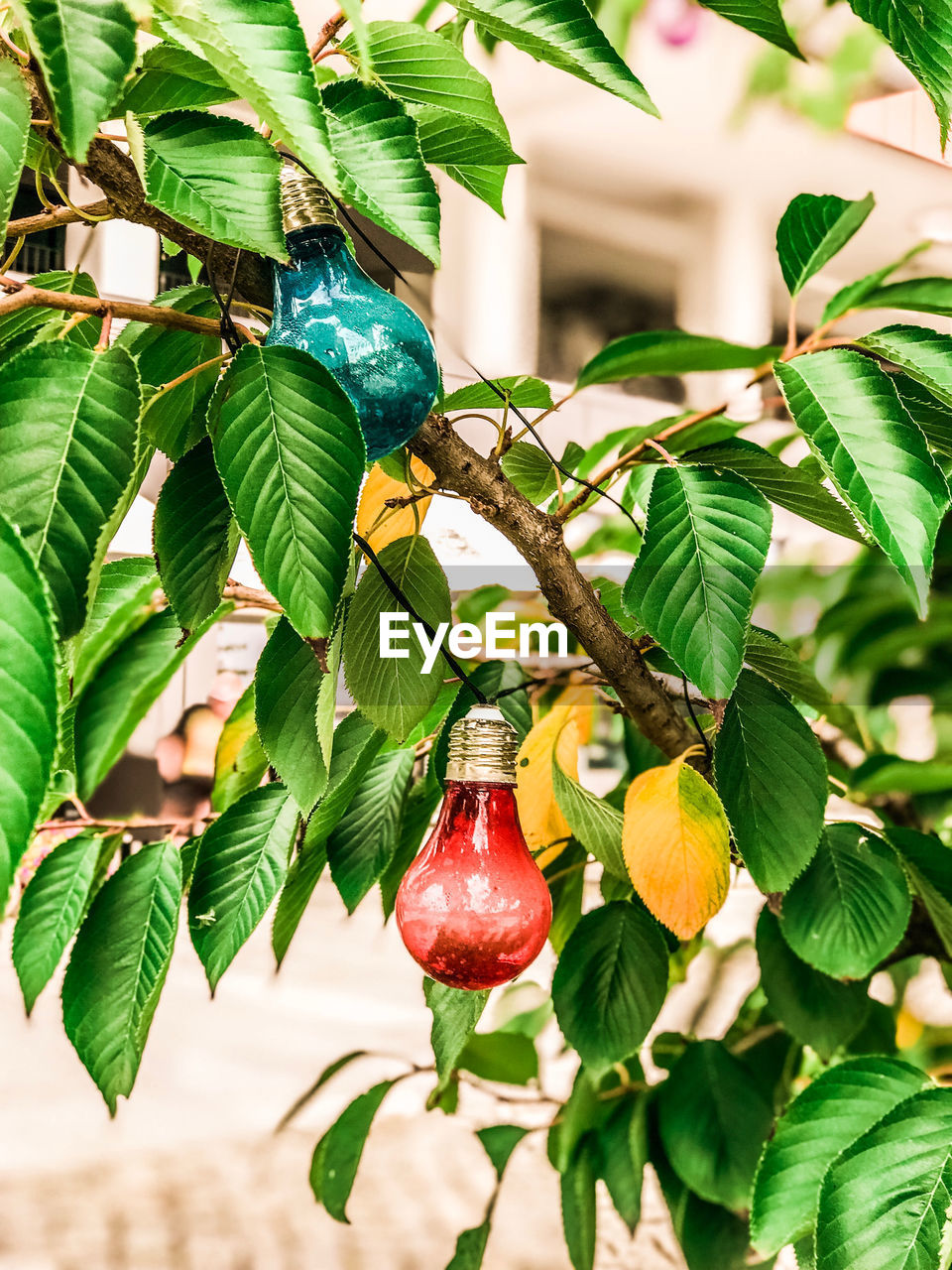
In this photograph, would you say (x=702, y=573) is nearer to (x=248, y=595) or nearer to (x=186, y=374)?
(x=186, y=374)

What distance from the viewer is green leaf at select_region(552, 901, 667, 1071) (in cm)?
42

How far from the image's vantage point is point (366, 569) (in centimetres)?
30

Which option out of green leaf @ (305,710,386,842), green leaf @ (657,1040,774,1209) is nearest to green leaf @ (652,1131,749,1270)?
green leaf @ (657,1040,774,1209)

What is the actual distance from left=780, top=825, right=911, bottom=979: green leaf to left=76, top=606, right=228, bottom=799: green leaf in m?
0.25

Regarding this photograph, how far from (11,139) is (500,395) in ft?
0.61

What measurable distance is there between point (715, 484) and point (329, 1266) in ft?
3.90

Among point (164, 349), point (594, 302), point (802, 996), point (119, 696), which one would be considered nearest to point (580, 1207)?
point (802, 996)

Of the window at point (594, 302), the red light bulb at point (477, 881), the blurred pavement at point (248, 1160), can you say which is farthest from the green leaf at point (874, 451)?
the window at point (594, 302)

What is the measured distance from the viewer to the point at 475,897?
26 cm

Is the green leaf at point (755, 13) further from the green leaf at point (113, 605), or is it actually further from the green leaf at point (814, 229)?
the green leaf at point (113, 605)

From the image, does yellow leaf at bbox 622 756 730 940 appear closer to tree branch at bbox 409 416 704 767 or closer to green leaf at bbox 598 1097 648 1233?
tree branch at bbox 409 416 704 767

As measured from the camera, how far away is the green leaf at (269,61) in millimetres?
161

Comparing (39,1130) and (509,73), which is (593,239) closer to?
(509,73)

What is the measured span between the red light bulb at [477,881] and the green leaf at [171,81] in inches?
6.2
